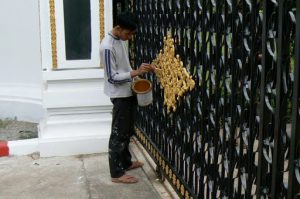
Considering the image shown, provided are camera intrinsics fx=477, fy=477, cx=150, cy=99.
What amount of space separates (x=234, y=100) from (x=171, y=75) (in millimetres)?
1180

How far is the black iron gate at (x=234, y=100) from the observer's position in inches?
84.2

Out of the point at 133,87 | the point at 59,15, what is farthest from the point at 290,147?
the point at 59,15

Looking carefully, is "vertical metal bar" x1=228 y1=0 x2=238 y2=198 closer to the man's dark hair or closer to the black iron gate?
the black iron gate

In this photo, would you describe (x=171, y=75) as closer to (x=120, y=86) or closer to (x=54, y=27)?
(x=120, y=86)

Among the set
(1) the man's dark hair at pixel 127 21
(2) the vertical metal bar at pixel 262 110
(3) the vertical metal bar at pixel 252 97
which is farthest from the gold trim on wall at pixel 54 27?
(2) the vertical metal bar at pixel 262 110

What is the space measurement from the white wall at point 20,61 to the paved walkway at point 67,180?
166 centimetres

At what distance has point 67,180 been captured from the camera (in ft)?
15.3

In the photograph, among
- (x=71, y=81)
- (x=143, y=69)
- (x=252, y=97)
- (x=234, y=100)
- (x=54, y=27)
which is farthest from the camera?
(x=71, y=81)

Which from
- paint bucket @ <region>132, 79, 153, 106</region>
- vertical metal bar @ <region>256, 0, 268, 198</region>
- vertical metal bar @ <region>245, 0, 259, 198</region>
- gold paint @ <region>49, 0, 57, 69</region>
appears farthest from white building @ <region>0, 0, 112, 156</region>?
vertical metal bar @ <region>256, 0, 268, 198</region>

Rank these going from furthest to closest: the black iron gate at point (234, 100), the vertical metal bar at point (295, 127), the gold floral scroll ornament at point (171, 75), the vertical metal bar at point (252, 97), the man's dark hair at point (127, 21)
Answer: the man's dark hair at point (127, 21), the gold floral scroll ornament at point (171, 75), the vertical metal bar at point (252, 97), the black iron gate at point (234, 100), the vertical metal bar at point (295, 127)

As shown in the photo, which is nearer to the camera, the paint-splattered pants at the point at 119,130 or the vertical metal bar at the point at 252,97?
the vertical metal bar at the point at 252,97

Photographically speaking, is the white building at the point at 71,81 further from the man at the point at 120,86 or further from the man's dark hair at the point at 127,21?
the man's dark hair at the point at 127,21

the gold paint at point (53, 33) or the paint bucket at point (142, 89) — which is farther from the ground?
the gold paint at point (53, 33)

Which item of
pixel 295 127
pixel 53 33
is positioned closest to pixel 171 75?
pixel 295 127
